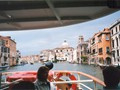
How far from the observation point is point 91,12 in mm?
1606

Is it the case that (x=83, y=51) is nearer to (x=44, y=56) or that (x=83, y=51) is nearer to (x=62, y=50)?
(x=62, y=50)

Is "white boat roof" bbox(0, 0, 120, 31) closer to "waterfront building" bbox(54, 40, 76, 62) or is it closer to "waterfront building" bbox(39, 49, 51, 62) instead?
"waterfront building" bbox(39, 49, 51, 62)

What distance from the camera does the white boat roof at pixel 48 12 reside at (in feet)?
4.36

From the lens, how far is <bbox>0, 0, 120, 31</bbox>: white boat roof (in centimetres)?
133

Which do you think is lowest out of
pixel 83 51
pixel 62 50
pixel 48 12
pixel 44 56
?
pixel 44 56

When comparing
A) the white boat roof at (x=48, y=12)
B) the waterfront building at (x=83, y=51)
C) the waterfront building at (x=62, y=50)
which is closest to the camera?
the white boat roof at (x=48, y=12)

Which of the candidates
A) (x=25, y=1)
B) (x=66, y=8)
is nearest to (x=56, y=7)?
(x=66, y=8)

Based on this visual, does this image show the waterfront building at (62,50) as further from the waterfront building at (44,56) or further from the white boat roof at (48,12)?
the white boat roof at (48,12)

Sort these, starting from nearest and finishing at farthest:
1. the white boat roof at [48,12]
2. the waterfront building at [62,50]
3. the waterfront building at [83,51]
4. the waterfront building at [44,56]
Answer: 1. the white boat roof at [48,12]
2. the waterfront building at [44,56]
3. the waterfront building at [62,50]
4. the waterfront building at [83,51]

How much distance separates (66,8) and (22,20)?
421 millimetres

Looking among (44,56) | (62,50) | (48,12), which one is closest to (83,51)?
(62,50)

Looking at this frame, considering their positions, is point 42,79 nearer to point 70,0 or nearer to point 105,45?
point 70,0

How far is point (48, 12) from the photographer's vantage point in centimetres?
154

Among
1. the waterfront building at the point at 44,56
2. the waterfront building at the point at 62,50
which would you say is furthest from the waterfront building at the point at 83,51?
the waterfront building at the point at 44,56
